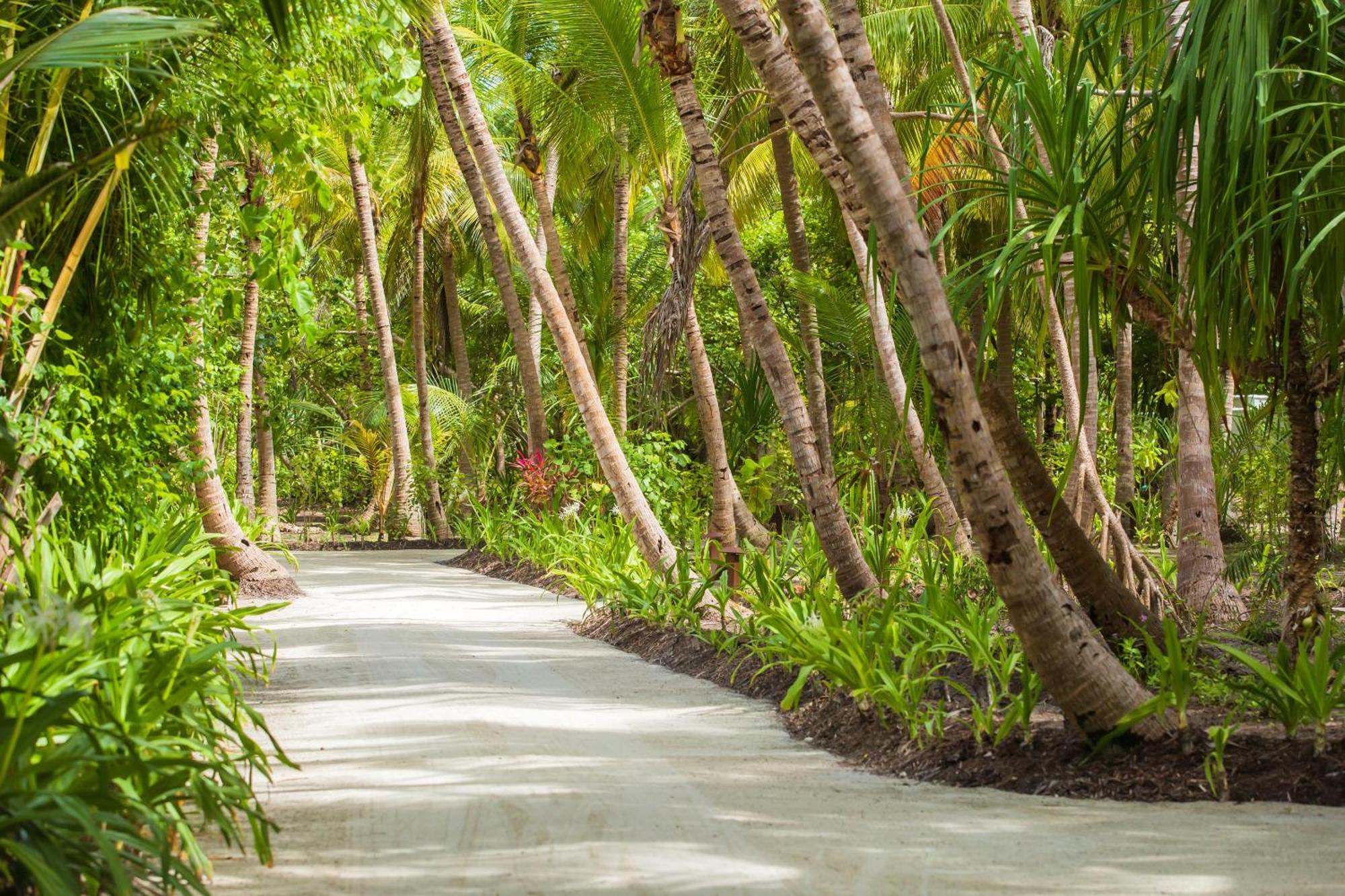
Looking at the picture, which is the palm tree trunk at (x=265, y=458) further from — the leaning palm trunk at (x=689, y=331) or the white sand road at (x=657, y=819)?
the white sand road at (x=657, y=819)

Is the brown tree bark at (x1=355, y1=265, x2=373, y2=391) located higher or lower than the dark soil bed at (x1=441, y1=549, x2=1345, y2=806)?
higher

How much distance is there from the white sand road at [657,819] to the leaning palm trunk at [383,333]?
13.2 metres

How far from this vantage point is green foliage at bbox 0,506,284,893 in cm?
305

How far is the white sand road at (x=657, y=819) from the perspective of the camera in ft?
12.4

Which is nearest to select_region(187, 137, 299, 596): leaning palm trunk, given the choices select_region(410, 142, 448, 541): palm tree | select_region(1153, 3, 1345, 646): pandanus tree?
select_region(1153, 3, 1345, 646): pandanus tree

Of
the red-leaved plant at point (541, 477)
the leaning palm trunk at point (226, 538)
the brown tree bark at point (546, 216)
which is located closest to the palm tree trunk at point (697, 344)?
the brown tree bark at point (546, 216)

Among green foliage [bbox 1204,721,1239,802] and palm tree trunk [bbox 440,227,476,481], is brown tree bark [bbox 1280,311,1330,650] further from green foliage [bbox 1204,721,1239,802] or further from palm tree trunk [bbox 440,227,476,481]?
palm tree trunk [bbox 440,227,476,481]

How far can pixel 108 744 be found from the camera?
3.60 m

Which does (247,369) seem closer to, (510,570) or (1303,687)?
(510,570)

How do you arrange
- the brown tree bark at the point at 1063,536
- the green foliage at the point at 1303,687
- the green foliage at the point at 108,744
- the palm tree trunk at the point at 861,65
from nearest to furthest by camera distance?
the green foliage at the point at 108,744, the green foliage at the point at 1303,687, the brown tree bark at the point at 1063,536, the palm tree trunk at the point at 861,65

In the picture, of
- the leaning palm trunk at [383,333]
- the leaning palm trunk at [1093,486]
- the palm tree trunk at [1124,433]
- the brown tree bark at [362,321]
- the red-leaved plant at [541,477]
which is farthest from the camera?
the brown tree bark at [362,321]

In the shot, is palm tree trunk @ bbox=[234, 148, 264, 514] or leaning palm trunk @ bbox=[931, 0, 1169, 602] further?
palm tree trunk @ bbox=[234, 148, 264, 514]

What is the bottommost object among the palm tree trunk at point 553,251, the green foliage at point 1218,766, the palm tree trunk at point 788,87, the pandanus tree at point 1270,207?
the green foliage at point 1218,766

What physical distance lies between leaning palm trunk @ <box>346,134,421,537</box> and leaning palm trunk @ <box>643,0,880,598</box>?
9.56m
